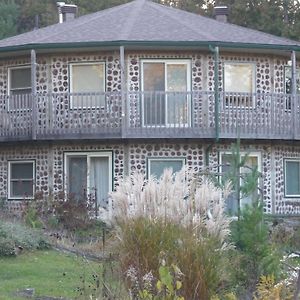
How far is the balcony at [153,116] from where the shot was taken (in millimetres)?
24344

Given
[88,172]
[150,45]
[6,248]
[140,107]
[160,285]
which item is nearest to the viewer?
[160,285]

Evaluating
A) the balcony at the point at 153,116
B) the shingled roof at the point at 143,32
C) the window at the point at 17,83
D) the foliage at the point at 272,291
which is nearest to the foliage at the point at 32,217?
the balcony at the point at 153,116

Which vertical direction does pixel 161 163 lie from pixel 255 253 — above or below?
above

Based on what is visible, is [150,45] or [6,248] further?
[150,45]

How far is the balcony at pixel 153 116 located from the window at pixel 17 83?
1.54ft

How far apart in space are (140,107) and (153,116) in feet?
1.54

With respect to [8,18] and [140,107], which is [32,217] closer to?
[140,107]

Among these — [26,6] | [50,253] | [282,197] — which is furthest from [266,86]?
[26,6]

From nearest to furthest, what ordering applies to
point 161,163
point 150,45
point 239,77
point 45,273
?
point 45,273
point 150,45
point 161,163
point 239,77

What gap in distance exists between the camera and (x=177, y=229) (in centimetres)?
1079

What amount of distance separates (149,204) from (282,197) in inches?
615

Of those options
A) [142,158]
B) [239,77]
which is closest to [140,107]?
[142,158]

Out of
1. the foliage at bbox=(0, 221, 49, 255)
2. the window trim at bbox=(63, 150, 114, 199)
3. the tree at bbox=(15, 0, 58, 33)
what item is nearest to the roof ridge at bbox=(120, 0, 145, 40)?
the window trim at bbox=(63, 150, 114, 199)

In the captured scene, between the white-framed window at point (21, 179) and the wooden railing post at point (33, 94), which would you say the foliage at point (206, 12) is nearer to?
the white-framed window at point (21, 179)
